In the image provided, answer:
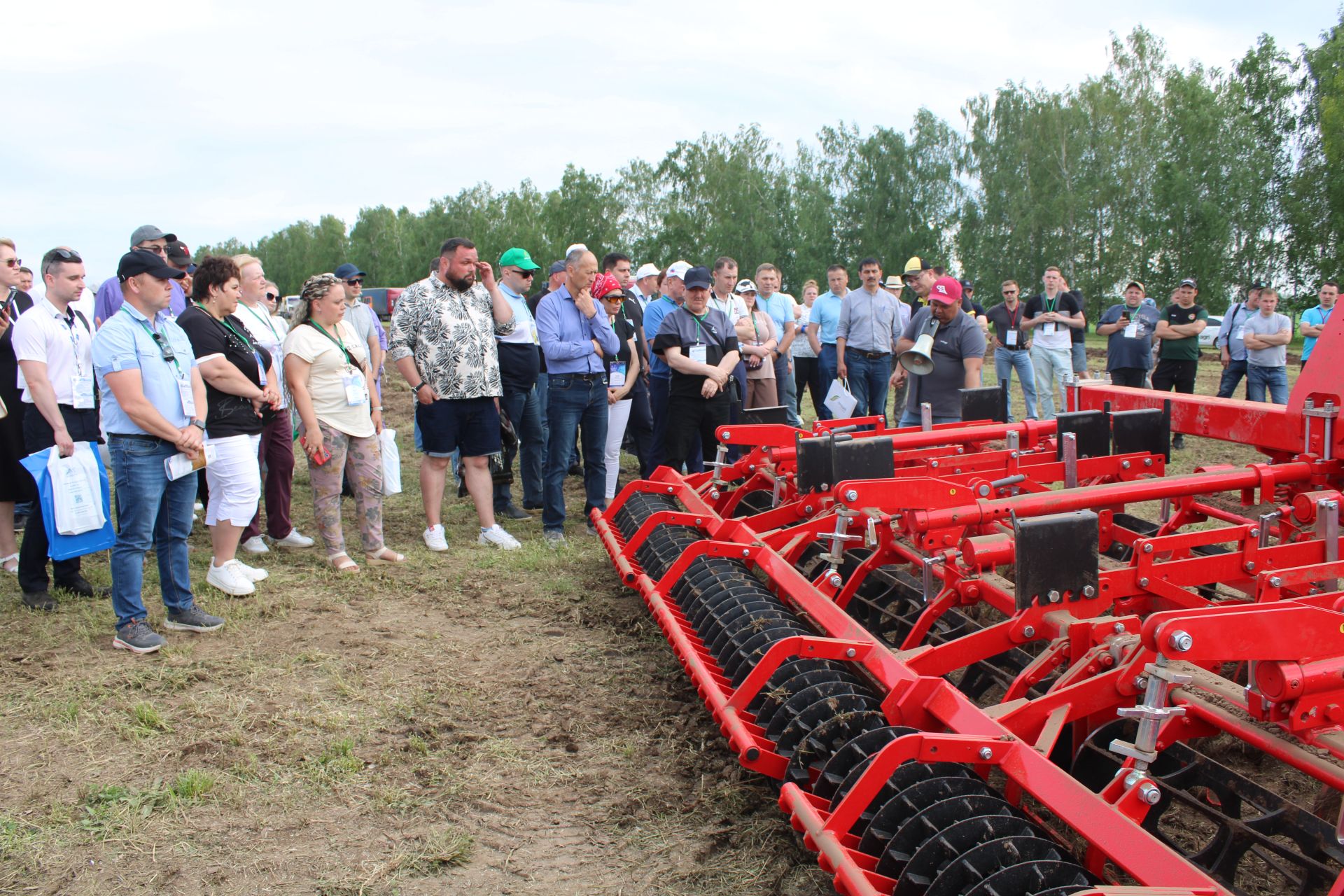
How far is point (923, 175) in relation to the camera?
45.7 m

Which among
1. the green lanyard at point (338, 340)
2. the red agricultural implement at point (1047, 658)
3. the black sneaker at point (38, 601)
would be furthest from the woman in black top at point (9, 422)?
the red agricultural implement at point (1047, 658)

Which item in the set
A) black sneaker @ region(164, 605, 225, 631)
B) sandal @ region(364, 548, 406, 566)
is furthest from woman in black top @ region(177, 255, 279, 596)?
sandal @ region(364, 548, 406, 566)

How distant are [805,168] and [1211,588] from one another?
47755 mm

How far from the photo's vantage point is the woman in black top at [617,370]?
7199 millimetres

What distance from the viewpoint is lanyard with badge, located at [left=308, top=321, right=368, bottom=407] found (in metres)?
5.64

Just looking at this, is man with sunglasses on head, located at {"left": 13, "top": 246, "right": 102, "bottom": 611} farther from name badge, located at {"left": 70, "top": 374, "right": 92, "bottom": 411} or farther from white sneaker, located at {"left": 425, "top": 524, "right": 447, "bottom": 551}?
white sneaker, located at {"left": 425, "top": 524, "right": 447, "bottom": 551}

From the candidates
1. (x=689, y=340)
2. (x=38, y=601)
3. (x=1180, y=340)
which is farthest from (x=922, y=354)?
(x=1180, y=340)

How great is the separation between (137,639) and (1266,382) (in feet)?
35.2

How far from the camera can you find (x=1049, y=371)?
11078 mm

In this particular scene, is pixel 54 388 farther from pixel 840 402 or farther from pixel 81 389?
pixel 840 402

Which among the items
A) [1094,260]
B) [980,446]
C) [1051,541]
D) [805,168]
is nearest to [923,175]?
[805,168]

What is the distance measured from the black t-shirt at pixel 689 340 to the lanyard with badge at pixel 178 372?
3257 mm

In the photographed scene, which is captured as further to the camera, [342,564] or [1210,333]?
[1210,333]

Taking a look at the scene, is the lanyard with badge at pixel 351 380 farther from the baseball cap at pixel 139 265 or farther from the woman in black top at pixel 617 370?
the woman in black top at pixel 617 370
